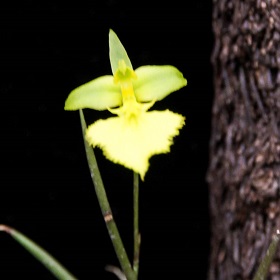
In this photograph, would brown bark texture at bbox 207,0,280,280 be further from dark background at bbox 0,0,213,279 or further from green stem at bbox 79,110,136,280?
green stem at bbox 79,110,136,280

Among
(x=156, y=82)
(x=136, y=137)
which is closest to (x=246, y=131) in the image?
(x=156, y=82)

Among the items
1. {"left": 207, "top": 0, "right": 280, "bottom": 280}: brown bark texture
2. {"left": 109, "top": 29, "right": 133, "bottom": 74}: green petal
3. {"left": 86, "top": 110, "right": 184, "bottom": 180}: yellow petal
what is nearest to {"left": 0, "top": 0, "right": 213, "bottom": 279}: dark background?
{"left": 207, "top": 0, "right": 280, "bottom": 280}: brown bark texture

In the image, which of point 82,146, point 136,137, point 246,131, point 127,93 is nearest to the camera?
point 136,137

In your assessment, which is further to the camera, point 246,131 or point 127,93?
point 246,131

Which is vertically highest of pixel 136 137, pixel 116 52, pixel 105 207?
pixel 116 52

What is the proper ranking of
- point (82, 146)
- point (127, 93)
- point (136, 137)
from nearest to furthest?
point (136, 137) → point (127, 93) → point (82, 146)

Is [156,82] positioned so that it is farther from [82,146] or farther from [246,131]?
[82,146]

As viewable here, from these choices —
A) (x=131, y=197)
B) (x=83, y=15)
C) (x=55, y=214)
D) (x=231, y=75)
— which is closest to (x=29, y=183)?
(x=55, y=214)

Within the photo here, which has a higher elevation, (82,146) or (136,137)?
(136,137)
